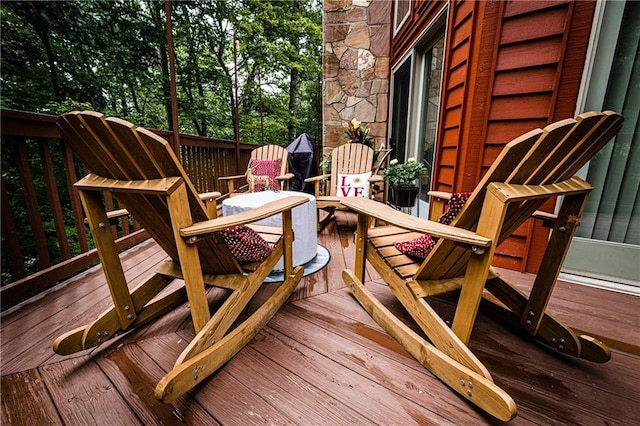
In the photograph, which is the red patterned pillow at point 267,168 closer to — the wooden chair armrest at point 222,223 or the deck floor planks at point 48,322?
the deck floor planks at point 48,322

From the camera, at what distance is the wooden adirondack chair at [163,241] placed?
0.81 metres

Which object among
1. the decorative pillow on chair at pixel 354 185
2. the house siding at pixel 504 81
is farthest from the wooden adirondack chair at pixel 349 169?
the house siding at pixel 504 81

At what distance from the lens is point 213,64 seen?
23.2 ft

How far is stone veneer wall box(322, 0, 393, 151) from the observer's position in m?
4.23

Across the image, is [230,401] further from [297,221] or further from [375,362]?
[297,221]

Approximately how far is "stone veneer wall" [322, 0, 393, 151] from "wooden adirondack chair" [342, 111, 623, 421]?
3.64 m

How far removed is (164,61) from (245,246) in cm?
643

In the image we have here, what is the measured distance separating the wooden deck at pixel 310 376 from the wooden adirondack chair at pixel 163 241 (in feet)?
0.33

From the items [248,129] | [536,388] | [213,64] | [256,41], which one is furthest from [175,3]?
[536,388]

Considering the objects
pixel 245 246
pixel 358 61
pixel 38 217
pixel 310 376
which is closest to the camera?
pixel 310 376

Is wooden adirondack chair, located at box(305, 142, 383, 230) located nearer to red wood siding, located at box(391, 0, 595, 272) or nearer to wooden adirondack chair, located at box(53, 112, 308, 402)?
red wood siding, located at box(391, 0, 595, 272)

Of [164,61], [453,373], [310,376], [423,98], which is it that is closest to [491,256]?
[453,373]

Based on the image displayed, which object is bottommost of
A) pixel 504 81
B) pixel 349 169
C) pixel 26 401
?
pixel 26 401

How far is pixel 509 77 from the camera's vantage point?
65.1 inches
